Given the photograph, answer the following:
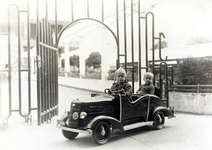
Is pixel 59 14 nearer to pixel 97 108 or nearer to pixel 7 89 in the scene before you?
pixel 7 89

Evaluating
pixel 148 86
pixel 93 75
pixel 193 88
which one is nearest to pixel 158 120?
pixel 148 86

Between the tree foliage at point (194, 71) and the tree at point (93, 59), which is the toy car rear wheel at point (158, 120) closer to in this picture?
the tree foliage at point (194, 71)

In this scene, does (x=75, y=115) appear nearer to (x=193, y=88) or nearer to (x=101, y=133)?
(x=101, y=133)

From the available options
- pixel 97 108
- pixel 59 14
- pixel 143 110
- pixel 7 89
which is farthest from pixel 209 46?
pixel 7 89

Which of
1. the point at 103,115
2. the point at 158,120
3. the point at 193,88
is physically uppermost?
the point at 193,88

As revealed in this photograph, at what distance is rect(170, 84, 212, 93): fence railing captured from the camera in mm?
3866

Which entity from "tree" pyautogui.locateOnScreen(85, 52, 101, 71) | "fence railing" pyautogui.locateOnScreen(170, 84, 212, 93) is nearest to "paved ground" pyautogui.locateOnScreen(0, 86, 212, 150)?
"fence railing" pyautogui.locateOnScreen(170, 84, 212, 93)

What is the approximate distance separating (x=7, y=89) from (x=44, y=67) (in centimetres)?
60

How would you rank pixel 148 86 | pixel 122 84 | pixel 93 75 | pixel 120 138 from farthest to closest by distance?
1. pixel 93 75
2. pixel 148 86
3. pixel 122 84
4. pixel 120 138

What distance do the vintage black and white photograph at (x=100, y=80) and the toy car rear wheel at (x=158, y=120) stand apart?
2cm

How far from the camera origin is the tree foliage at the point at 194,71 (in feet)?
12.2

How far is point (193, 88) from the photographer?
4125mm

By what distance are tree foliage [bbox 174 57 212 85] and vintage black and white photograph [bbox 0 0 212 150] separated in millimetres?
18

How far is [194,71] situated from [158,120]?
134 centimetres
